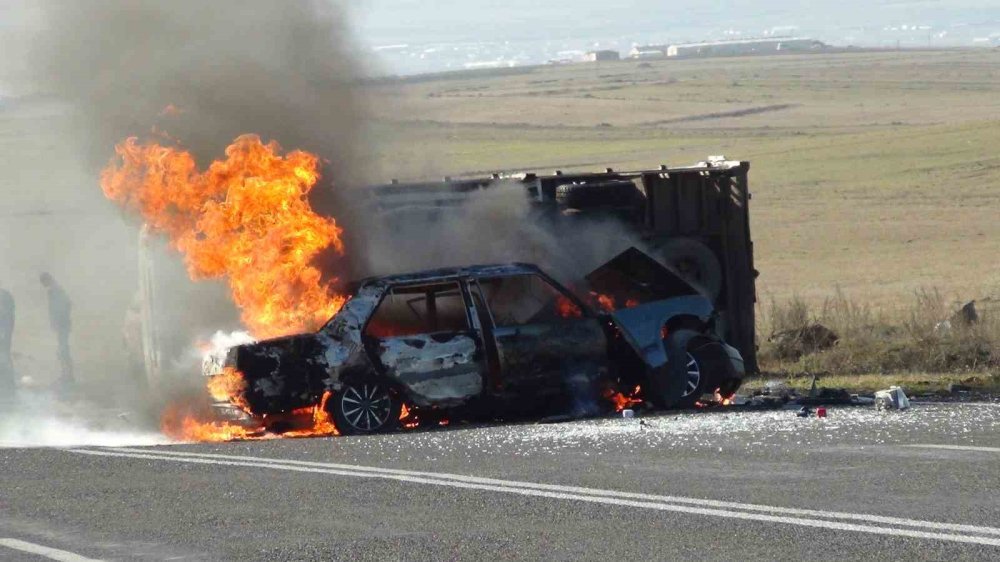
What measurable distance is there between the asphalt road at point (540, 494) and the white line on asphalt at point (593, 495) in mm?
22

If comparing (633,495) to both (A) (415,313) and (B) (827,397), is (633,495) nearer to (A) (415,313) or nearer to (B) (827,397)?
(A) (415,313)

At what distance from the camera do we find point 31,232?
149 ft

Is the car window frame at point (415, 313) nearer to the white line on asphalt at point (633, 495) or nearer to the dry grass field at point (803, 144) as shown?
the white line on asphalt at point (633, 495)

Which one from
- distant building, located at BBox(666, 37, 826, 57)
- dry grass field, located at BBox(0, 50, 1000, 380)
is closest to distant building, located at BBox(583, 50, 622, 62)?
distant building, located at BBox(666, 37, 826, 57)

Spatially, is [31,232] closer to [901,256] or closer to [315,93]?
[901,256]

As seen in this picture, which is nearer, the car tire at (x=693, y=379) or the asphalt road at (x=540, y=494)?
the asphalt road at (x=540, y=494)

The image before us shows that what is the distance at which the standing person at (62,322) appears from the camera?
870 inches

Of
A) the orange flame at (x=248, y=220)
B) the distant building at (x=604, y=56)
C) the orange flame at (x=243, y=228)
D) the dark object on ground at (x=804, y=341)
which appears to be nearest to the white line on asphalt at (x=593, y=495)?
the orange flame at (x=243, y=228)

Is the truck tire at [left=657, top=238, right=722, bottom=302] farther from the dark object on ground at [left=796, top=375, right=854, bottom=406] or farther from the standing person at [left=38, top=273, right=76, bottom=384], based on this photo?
the standing person at [left=38, top=273, right=76, bottom=384]

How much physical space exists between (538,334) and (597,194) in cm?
448

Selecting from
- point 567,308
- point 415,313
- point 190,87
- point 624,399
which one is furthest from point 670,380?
point 190,87

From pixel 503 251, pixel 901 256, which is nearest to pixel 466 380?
pixel 503 251

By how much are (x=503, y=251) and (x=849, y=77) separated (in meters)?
112

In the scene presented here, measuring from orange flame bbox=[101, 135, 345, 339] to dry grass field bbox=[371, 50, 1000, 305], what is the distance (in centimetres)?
255
